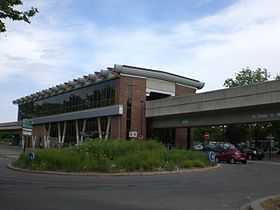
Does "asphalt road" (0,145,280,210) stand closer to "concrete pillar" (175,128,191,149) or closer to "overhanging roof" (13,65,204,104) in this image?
"overhanging roof" (13,65,204,104)

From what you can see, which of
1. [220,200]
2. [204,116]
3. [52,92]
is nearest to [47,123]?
[52,92]

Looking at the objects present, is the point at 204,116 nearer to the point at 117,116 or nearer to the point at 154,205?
the point at 117,116

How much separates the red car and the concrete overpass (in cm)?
659

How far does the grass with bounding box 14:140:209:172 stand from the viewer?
1113 inches

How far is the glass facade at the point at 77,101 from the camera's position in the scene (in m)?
70.3

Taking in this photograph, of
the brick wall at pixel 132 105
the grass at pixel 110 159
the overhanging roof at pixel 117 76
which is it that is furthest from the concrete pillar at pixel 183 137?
the grass at pixel 110 159

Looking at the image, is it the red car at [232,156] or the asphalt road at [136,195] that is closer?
the asphalt road at [136,195]

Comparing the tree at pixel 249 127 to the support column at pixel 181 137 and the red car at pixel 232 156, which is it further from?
the red car at pixel 232 156

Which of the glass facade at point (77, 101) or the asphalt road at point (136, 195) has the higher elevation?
the glass facade at point (77, 101)

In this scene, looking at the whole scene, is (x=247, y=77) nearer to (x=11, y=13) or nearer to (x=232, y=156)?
(x=232, y=156)

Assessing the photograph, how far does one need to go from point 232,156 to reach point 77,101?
132ft

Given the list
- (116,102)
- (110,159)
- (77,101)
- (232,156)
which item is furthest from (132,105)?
(110,159)

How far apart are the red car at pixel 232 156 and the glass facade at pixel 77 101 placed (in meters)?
26.0

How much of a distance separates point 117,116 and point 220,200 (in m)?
52.1
